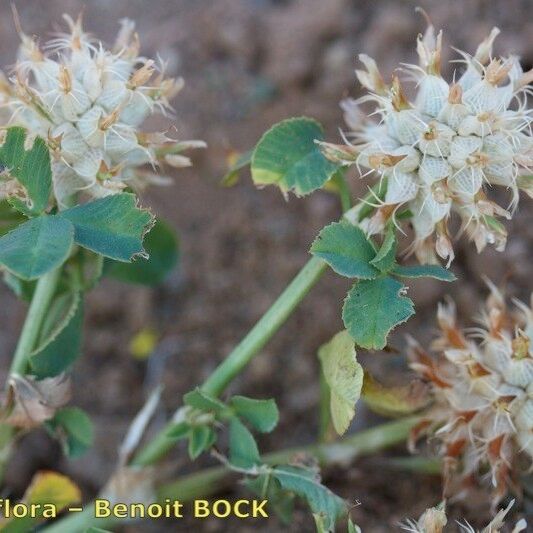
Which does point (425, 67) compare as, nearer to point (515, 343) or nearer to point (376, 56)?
point (515, 343)

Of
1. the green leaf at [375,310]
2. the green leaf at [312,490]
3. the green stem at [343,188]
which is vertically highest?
the green stem at [343,188]

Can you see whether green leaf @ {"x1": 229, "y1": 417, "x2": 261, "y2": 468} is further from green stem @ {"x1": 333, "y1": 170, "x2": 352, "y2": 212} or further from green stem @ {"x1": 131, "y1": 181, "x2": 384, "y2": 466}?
green stem @ {"x1": 333, "y1": 170, "x2": 352, "y2": 212}

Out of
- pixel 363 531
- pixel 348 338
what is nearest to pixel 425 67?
pixel 348 338

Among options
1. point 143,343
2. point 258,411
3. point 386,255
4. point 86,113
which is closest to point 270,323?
point 258,411

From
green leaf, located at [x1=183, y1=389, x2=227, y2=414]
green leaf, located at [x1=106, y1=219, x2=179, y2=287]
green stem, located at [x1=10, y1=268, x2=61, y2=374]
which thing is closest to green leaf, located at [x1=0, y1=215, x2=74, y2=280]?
green stem, located at [x1=10, y1=268, x2=61, y2=374]

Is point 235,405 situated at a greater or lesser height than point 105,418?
greater

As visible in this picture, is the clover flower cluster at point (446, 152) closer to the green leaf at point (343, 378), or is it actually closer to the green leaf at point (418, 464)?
the green leaf at point (343, 378)

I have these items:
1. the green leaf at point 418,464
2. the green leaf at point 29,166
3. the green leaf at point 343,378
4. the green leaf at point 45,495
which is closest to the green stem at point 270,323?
the green leaf at point 343,378
